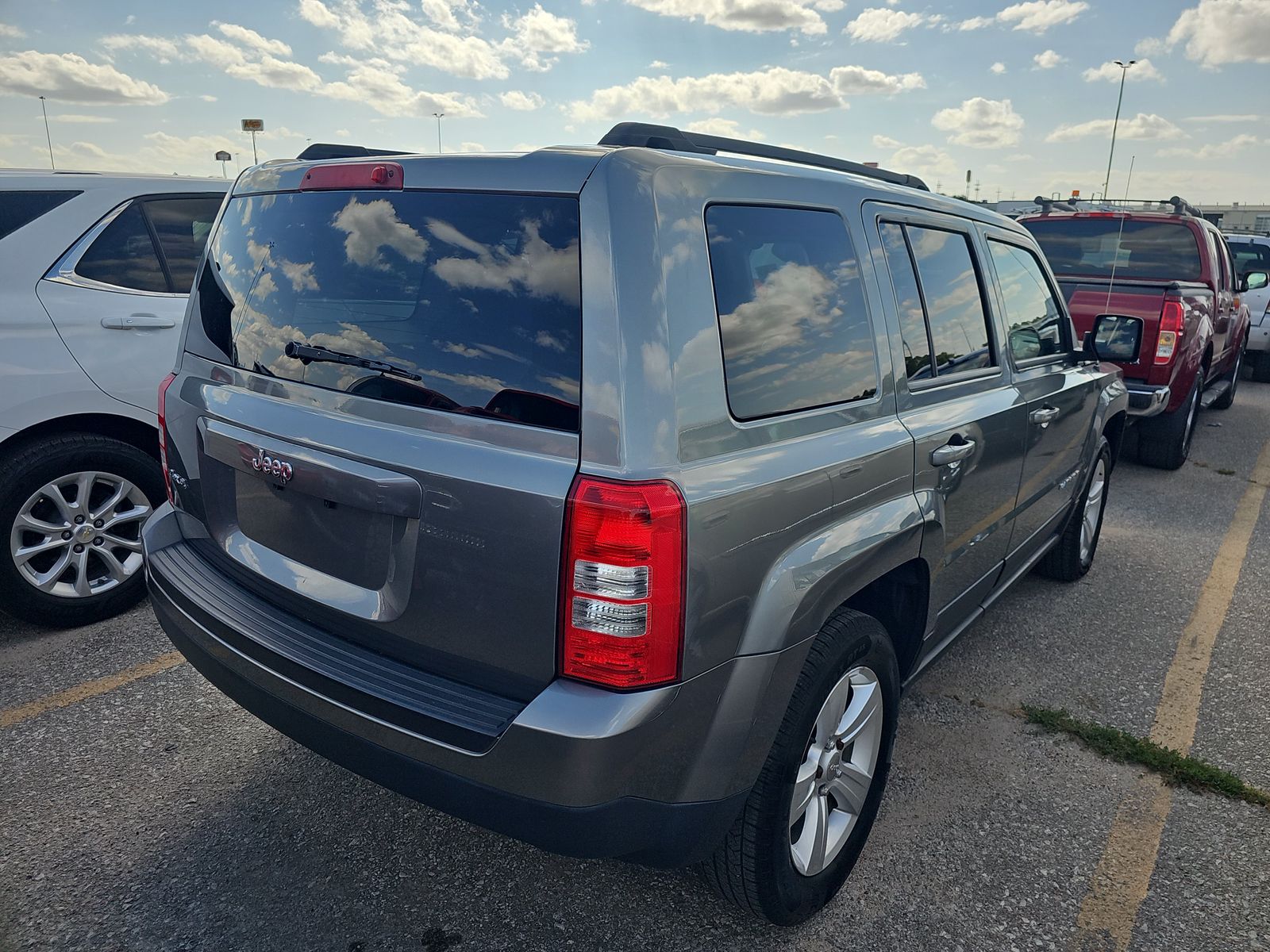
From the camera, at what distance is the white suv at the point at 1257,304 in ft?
40.3

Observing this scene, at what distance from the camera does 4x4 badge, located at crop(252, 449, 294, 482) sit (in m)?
2.07

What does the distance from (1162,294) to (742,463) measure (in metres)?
6.12

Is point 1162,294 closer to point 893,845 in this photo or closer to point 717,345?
point 893,845

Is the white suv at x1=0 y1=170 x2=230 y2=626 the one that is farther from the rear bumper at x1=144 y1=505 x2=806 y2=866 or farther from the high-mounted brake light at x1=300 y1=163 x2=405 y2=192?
the rear bumper at x1=144 y1=505 x2=806 y2=866

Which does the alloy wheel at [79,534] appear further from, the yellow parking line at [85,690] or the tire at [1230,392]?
the tire at [1230,392]

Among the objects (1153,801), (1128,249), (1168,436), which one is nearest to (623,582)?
(1153,801)

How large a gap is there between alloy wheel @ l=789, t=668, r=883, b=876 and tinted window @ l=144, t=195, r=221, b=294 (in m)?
3.46

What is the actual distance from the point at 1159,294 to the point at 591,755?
→ 660 cm

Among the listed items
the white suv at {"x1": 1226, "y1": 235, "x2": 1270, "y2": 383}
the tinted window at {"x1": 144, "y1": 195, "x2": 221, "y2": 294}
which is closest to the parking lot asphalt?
the tinted window at {"x1": 144, "y1": 195, "x2": 221, "y2": 294}

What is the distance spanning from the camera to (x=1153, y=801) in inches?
115

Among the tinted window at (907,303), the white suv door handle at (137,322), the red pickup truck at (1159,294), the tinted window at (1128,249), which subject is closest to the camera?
the tinted window at (907,303)

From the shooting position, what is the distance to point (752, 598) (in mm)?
1870

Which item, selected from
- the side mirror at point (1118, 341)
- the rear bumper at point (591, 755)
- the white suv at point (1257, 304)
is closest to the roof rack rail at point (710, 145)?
the rear bumper at point (591, 755)

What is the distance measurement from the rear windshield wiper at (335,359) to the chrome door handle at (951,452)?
1486 mm
